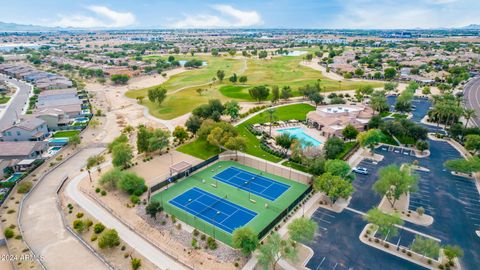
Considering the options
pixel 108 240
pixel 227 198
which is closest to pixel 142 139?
pixel 227 198

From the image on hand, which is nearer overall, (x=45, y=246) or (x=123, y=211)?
(x=45, y=246)

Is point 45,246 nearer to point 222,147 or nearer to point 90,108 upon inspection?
point 222,147

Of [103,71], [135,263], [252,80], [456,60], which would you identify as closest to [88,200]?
[135,263]

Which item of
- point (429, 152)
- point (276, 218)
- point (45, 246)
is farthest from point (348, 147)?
point (45, 246)

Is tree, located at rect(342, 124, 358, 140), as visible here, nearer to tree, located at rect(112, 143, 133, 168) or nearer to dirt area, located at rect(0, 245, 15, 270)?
tree, located at rect(112, 143, 133, 168)

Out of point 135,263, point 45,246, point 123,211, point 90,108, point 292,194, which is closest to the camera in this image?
point 135,263

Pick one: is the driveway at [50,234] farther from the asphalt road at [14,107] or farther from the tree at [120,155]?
the asphalt road at [14,107]

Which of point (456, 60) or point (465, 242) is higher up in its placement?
point (456, 60)

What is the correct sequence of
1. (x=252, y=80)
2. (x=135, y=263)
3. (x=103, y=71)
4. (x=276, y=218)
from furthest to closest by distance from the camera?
(x=103, y=71), (x=252, y=80), (x=276, y=218), (x=135, y=263)
